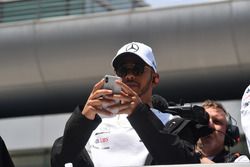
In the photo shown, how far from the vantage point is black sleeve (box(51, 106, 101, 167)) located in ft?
10.6

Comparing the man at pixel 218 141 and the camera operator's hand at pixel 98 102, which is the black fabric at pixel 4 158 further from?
the man at pixel 218 141

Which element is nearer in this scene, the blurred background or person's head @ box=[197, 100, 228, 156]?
person's head @ box=[197, 100, 228, 156]

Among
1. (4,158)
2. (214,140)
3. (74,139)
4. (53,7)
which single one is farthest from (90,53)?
(74,139)

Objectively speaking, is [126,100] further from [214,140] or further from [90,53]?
[90,53]

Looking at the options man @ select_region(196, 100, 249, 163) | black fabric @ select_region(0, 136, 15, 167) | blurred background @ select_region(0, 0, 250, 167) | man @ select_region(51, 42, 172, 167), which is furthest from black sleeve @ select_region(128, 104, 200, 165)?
blurred background @ select_region(0, 0, 250, 167)

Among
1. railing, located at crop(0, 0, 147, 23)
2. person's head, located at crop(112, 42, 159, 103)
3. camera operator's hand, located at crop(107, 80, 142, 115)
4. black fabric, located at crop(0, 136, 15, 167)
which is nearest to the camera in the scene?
camera operator's hand, located at crop(107, 80, 142, 115)

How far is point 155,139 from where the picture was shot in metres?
3.14

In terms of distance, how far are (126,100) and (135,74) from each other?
33cm

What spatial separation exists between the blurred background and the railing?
0.06ft

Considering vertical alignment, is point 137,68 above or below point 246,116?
above

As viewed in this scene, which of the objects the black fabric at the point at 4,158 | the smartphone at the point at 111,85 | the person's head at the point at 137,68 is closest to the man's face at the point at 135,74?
the person's head at the point at 137,68

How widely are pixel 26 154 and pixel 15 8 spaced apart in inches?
121

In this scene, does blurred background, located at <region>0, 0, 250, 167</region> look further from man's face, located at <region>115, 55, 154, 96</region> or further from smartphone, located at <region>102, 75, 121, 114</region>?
smartphone, located at <region>102, 75, 121, 114</region>

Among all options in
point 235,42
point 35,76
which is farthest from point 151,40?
point 35,76
